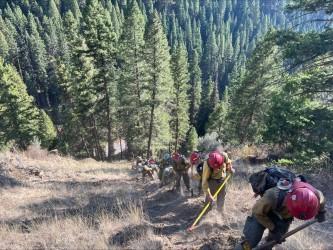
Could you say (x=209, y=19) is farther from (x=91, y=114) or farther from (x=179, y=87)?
(x=91, y=114)

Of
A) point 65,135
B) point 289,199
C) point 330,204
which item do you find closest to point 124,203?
point 330,204

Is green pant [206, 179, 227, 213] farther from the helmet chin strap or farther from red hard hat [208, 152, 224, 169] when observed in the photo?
the helmet chin strap

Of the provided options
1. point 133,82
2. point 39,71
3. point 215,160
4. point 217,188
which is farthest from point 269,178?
point 39,71

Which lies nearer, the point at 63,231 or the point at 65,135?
the point at 63,231

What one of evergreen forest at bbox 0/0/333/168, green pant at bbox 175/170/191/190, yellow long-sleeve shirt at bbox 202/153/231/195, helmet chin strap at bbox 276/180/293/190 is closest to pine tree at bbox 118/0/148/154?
evergreen forest at bbox 0/0/333/168

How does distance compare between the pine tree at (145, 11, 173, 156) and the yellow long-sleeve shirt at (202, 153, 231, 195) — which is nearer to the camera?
the yellow long-sleeve shirt at (202, 153, 231, 195)

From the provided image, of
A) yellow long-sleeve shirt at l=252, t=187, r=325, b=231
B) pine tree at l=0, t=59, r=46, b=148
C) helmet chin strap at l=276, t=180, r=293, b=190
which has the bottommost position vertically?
yellow long-sleeve shirt at l=252, t=187, r=325, b=231

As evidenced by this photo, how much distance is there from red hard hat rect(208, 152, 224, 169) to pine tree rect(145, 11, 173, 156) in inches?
813

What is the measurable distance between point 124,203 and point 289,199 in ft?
19.0

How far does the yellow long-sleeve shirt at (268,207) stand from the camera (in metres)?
3.84

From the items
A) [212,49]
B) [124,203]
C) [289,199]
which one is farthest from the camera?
[212,49]

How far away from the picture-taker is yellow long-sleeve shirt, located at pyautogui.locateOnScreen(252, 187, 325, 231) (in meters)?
3.84

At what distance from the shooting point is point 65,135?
38312mm

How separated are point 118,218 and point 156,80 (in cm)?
2048
